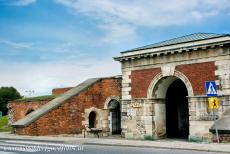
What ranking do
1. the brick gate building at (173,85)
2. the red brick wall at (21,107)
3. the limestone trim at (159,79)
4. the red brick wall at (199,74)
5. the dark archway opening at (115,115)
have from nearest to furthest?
the brick gate building at (173,85)
the red brick wall at (199,74)
the limestone trim at (159,79)
the dark archway opening at (115,115)
the red brick wall at (21,107)

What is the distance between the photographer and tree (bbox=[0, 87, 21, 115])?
73044mm

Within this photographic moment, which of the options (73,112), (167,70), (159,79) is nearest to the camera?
(167,70)

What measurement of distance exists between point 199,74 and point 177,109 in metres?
5.53

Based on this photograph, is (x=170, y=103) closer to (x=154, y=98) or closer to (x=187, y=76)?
(x=154, y=98)

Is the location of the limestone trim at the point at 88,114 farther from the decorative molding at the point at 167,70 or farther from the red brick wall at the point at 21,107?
the decorative molding at the point at 167,70

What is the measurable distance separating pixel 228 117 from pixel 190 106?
9.44ft

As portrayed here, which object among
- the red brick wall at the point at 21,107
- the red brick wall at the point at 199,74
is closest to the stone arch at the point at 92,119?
the red brick wall at the point at 21,107

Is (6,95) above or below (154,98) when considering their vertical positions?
above

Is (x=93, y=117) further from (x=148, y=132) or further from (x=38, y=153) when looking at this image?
(x=38, y=153)

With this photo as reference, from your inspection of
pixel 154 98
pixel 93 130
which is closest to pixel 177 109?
pixel 154 98

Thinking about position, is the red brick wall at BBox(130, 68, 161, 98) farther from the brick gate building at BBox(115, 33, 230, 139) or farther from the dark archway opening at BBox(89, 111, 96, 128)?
the dark archway opening at BBox(89, 111, 96, 128)

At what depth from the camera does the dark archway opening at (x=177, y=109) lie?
899 inches

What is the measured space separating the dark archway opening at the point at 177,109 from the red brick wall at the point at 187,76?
102 inches

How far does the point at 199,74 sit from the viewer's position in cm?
1861
